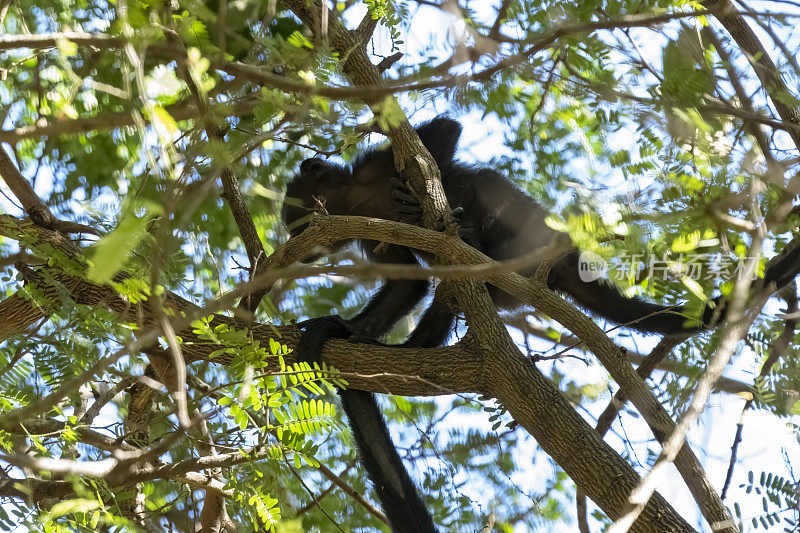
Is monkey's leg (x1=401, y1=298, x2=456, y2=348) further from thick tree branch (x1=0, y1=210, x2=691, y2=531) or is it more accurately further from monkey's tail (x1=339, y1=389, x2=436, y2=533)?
thick tree branch (x1=0, y1=210, x2=691, y2=531)

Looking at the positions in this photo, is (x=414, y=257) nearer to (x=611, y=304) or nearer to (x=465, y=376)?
(x=611, y=304)

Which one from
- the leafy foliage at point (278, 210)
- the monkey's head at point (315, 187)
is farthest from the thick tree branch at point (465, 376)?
the monkey's head at point (315, 187)

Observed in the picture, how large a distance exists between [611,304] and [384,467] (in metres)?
1.53

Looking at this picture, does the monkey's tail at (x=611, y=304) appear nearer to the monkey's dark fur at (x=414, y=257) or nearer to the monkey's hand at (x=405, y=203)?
the monkey's dark fur at (x=414, y=257)

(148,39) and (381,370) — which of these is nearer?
(148,39)

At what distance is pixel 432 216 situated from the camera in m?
3.83

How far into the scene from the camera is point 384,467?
3.61m

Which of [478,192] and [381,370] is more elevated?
[478,192]

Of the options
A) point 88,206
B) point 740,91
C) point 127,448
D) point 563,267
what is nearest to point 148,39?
point 88,206

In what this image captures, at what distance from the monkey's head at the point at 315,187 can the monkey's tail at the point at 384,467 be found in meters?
1.39

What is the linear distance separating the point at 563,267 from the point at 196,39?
2454mm

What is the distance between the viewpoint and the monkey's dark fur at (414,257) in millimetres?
3637

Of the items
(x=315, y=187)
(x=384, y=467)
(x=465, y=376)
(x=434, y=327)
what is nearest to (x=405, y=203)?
(x=434, y=327)

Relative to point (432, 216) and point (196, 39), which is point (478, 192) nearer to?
point (432, 216)
